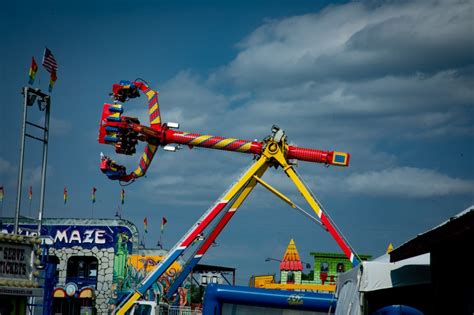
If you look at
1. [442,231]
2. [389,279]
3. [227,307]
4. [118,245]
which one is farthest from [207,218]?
[442,231]

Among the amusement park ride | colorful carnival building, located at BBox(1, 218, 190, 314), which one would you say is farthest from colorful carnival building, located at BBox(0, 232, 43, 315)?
colorful carnival building, located at BBox(1, 218, 190, 314)

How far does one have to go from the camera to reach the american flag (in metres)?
22.6

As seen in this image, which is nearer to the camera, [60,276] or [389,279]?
[389,279]

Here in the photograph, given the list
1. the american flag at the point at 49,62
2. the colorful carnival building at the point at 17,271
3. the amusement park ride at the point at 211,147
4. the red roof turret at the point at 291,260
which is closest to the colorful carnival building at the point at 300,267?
the red roof turret at the point at 291,260

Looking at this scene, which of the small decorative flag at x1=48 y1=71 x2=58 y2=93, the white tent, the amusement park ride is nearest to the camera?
the white tent

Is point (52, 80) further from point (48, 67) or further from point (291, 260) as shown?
point (291, 260)

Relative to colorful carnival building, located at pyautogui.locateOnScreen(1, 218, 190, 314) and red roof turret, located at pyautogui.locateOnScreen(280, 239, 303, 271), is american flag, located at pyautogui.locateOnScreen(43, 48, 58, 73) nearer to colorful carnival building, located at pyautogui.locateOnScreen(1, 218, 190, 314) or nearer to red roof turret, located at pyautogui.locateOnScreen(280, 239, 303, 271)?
colorful carnival building, located at pyautogui.locateOnScreen(1, 218, 190, 314)

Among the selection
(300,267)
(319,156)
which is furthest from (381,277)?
(300,267)

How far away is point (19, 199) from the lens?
1778cm

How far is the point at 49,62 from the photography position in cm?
2275

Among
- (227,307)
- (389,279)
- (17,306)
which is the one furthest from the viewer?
(227,307)

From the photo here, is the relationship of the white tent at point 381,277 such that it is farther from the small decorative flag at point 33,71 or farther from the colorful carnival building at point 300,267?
the colorful carnival building at point 300,267

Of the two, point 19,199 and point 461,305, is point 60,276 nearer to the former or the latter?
point 19,199

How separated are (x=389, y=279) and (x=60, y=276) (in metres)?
31.6
